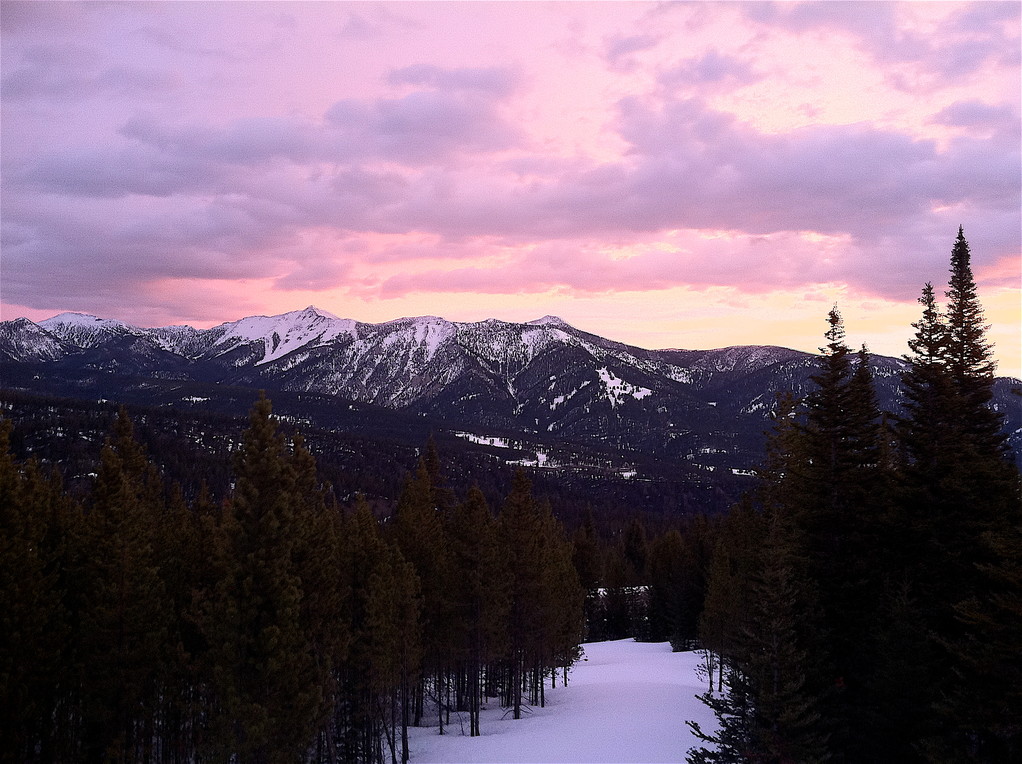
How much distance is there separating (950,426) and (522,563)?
25.6m

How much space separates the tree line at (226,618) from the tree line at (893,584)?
612 inches

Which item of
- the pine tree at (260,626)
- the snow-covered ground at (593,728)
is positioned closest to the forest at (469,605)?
the pine tree at (260,626)

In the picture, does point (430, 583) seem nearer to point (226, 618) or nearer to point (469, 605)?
point (469, 605)

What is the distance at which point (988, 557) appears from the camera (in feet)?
79.3

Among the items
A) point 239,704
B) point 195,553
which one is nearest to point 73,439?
point 195,553

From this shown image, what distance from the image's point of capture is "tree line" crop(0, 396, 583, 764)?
23.2 metres

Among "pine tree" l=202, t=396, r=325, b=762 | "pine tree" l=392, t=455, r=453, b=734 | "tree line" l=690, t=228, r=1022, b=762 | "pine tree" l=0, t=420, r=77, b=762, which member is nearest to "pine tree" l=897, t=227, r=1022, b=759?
"tree line" l=690, t=228, r=1022, b=762

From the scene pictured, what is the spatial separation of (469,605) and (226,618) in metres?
20.1

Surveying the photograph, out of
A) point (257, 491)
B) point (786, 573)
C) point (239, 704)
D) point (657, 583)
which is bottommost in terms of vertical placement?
point (657, 583)

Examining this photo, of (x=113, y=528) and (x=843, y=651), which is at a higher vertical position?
(x=113, y=528)

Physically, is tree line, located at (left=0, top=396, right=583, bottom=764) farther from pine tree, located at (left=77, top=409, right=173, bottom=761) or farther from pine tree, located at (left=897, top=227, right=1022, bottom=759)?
pine tree, located at (left=897, top=227, right=1022, bottom=759)

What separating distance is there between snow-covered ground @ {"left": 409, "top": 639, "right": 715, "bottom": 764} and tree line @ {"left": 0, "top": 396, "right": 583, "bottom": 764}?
8.00ft

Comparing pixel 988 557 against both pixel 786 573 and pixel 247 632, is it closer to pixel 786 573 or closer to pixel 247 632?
pixel 786 573

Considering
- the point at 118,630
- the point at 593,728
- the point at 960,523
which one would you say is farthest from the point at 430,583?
the point at 960,523
